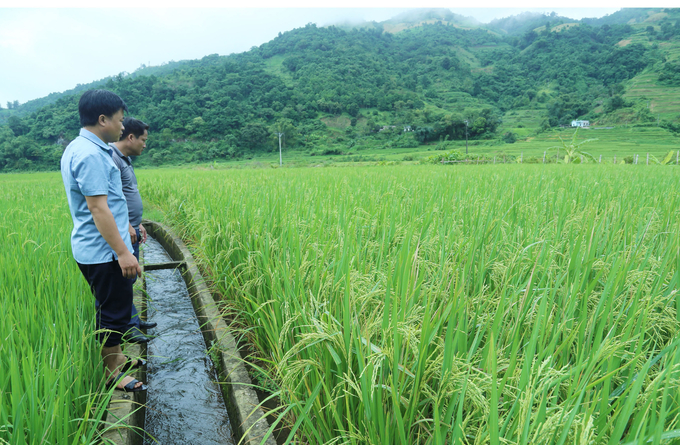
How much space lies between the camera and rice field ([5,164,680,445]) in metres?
0.89

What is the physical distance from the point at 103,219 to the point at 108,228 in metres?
0.05

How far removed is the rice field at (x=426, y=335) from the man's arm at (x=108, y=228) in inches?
13.1

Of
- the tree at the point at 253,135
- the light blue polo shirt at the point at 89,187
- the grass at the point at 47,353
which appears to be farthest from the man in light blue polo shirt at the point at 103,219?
the tree at the point at 253,135

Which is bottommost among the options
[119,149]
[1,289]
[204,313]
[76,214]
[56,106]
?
[204,313]

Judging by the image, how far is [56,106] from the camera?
52.1m

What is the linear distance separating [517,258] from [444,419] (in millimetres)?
1020

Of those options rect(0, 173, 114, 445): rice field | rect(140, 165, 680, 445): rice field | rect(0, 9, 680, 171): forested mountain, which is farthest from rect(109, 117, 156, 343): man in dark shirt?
rect(0, 9, 680, 171): forested mountain

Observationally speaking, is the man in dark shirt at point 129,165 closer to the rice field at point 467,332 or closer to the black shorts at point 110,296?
the rice field at point 467,332

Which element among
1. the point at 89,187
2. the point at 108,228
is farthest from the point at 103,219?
the point at 89,187

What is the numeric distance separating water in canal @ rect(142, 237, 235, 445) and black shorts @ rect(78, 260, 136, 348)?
483 mm

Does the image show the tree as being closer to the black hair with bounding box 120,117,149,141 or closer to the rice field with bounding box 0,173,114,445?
the black hair with bounding box 120,117,149,141

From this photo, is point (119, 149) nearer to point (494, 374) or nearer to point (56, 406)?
point (56, 406)

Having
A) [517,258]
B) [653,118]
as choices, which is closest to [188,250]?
[517,258]

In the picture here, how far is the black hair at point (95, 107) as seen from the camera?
6.38 feet
